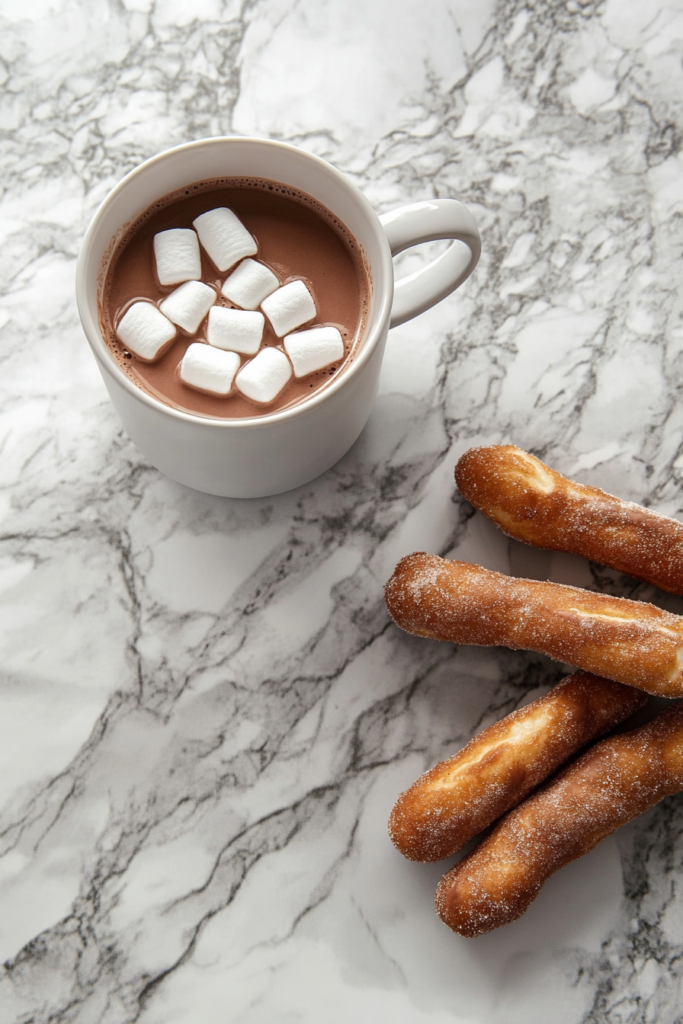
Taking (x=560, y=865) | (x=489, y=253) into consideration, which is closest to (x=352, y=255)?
(x=489, y=253)

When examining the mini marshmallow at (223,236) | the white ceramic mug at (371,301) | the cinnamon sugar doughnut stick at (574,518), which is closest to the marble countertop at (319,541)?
the cinnamon sugar doughnut stick at (574,518)

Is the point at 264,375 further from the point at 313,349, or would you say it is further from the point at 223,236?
the point at 223,236

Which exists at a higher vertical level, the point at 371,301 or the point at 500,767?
the point at 371,301

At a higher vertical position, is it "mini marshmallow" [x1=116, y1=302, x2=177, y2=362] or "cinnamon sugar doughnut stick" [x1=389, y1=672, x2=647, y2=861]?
"mini marshmallow" [x1=116, y1=302, x2=177, y2=362]

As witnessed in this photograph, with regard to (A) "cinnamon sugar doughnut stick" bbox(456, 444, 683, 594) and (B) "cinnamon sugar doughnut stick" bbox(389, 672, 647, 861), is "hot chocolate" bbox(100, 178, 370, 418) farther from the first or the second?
(B) "cinnamon sugar doughnut stick" bbox(389, 672, 647, 861)

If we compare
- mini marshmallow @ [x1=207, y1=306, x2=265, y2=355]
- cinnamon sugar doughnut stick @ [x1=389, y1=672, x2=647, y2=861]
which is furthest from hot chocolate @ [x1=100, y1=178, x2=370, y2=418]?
cinnamon sugar doughnut stick @ [x1=389, y1=672, x2=647, y2=861]

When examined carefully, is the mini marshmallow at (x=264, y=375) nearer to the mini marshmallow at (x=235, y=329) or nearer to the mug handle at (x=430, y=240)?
Answer: the mini marshmallow at (x=235, y=329)

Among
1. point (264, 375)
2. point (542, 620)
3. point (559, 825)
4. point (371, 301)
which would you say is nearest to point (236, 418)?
point (264, 375)
